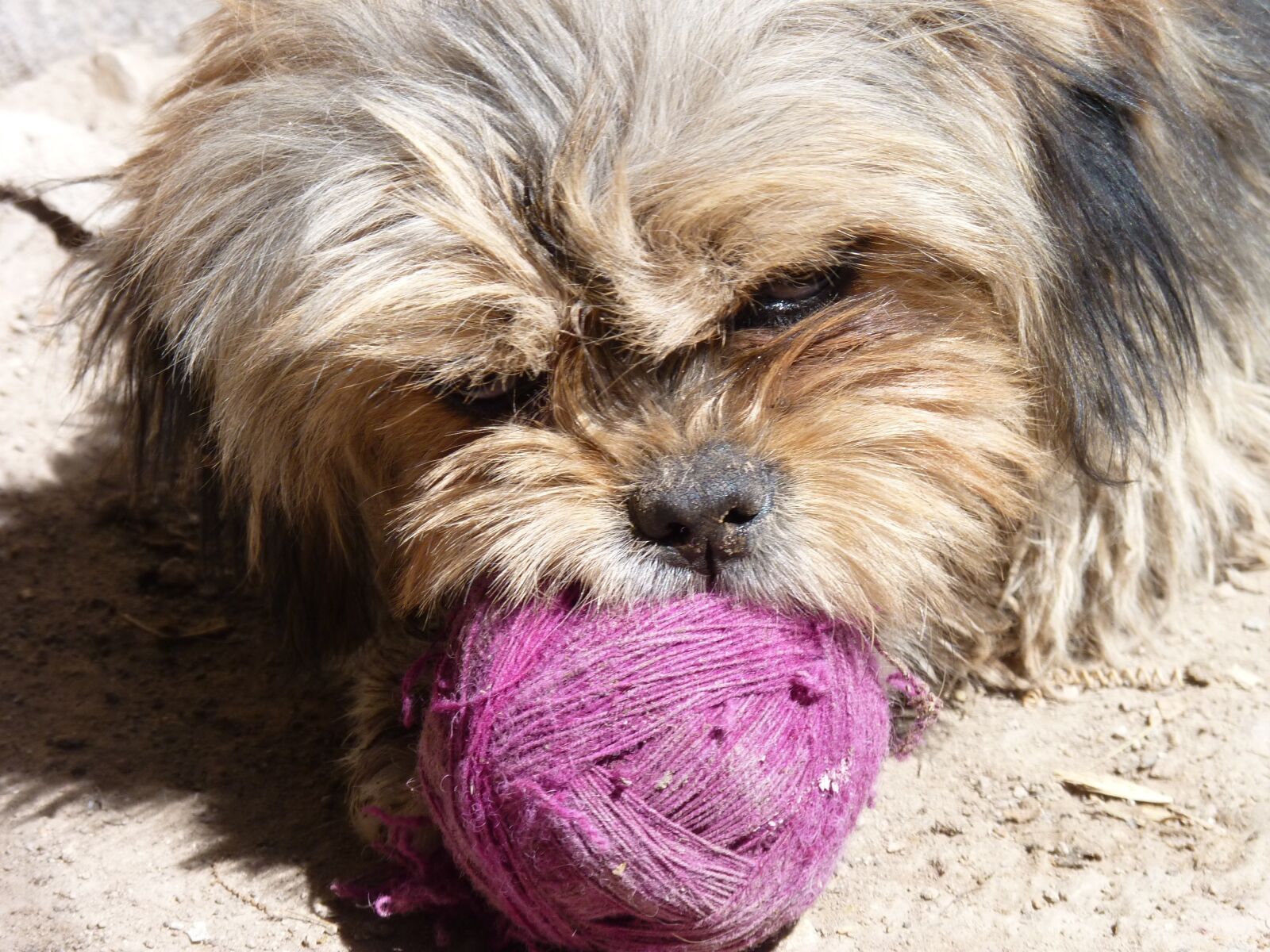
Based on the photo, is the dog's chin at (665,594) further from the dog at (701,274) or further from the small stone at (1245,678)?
the small stone at (1245,678)

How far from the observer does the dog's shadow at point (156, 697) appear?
232cm

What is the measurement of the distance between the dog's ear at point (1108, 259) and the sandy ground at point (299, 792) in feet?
1.79

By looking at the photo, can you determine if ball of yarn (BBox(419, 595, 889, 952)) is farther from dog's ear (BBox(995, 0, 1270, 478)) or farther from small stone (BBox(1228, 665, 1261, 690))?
small stone (BBox(1228, 665, 1261, 690))

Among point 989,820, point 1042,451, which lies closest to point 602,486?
point 1042,451

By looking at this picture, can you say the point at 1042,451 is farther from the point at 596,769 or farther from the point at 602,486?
the point at 596,769

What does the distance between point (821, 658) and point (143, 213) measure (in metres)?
1.36

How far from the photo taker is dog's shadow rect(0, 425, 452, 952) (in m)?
2.32

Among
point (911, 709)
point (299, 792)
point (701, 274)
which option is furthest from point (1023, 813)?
point (299, 792)

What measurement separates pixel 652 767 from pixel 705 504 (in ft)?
1.13

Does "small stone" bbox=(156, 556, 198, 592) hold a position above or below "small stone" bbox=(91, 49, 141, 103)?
below

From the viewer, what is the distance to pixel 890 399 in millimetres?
1937

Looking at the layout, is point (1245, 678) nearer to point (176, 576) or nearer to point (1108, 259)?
point (1108, 259)

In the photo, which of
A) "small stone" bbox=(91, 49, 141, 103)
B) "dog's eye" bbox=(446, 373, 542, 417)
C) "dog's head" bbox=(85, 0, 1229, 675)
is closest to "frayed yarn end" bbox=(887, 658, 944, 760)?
"dog's head" bbox=(85, 0, 1229, 675)

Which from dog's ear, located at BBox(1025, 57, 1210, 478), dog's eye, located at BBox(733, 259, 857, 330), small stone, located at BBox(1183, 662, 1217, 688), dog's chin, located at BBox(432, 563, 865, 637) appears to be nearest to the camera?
dog's chin, located at BBox(432, 563, 865, 637)
